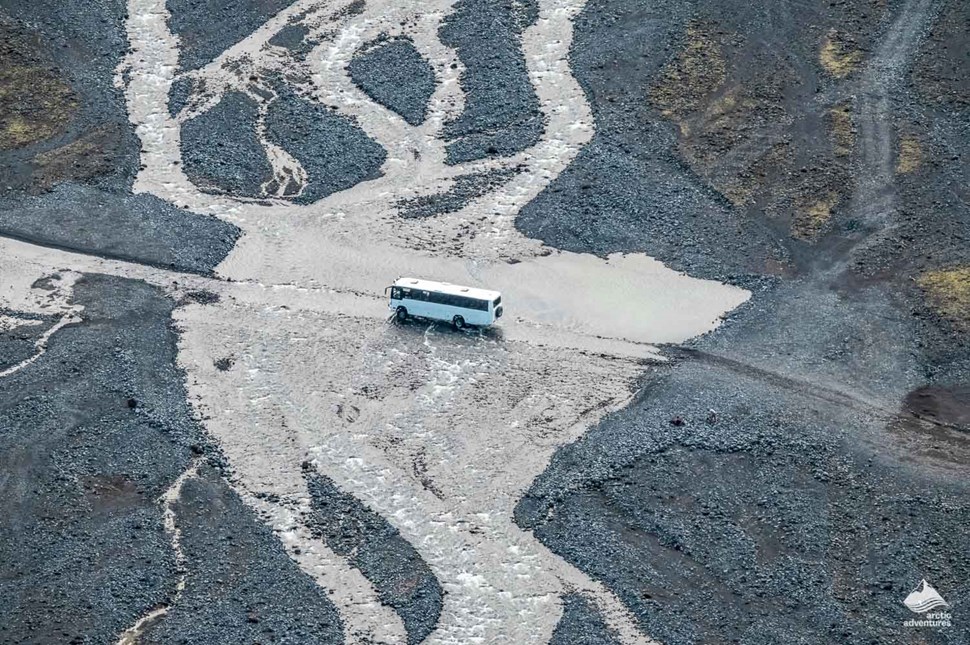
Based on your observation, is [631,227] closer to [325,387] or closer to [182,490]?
[325,387]

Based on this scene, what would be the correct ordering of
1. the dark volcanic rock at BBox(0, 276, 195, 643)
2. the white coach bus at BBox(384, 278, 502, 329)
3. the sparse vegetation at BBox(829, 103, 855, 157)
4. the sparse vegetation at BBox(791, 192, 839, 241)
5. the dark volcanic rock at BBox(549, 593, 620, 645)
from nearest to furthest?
the dark volcanic rock at BBox(549, 593, 620, 645)
the dark volcanic rock at BBox(0, 276, 195, 643)
the white coach bus at BBox(384, 278, 502, 329)
the sparse vegetation at BBox(791, 192, 839, 241)
the sparse vegetation at BBox(829, 103, 855, 157)

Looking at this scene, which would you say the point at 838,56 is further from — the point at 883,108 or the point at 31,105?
the point at 31,105

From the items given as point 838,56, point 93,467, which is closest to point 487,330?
point 93,467

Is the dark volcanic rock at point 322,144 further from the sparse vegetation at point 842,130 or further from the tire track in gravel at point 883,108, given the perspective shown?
the tire track in gravel at point 883,108

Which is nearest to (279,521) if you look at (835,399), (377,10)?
(835,399)

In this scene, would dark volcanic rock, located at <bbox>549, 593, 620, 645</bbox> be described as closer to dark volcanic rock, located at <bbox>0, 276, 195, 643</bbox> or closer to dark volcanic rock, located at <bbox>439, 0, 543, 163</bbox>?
dark volcanic rock, located at <bbox>0, 276, 195, 643</bbox>

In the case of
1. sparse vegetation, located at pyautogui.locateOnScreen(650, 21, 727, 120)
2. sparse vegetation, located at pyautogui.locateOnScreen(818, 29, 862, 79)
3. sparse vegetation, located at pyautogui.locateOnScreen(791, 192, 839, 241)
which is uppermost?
sparse vegetation, located at pyautogui.locateOnScreen(818, 29, 862, 79)

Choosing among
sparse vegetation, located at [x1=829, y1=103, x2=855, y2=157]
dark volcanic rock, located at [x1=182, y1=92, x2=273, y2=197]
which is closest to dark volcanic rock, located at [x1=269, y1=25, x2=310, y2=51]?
dark volcanic rock, located at [x1=182, y1=92, x2=273, y2=197]
